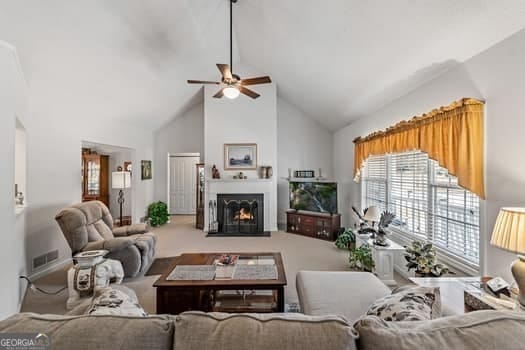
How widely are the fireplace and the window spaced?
263 centimetres

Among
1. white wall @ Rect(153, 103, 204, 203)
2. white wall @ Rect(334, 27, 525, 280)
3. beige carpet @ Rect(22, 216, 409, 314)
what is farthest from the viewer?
white wall @ Rect(153, 103, 204, 203)

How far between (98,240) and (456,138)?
14.4 feet

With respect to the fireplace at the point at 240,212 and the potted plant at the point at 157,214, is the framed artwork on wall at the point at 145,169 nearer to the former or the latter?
the potted plant at the point at 157,214

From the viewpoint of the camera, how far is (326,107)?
19.1 feet

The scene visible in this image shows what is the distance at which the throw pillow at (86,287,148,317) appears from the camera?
3.78ft

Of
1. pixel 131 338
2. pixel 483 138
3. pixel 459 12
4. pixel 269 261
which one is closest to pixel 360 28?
pixel 459 12

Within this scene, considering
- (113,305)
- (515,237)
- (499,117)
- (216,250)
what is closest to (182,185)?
(216,250)

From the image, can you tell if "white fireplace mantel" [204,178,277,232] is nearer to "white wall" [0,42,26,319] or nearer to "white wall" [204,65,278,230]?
"white wall" [204,65,278,230]

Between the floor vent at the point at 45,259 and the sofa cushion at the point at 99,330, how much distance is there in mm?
3519

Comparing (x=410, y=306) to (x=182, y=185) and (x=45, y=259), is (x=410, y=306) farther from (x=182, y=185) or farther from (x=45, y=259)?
(x=182, y=185)

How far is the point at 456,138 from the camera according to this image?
2.54m

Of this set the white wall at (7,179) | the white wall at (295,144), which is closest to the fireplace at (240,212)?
the white wall at (295,144)

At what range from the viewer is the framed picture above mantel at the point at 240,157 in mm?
6387

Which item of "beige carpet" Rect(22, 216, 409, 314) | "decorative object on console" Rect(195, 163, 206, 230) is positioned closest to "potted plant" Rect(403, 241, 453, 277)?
"beige carpet" Rect(22, 216, 409, 314)
